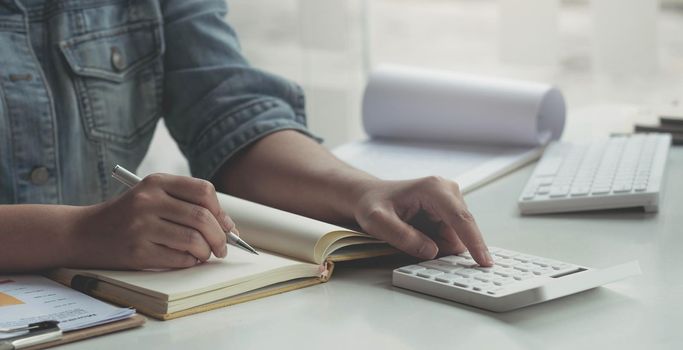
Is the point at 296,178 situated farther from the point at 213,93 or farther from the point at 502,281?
the point at 502,281

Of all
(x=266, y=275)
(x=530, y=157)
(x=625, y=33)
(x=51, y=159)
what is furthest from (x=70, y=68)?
(x=625, y=33)

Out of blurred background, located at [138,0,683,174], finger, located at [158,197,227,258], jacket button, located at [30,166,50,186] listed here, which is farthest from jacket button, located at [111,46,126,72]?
blurred background, located at [138,0,683,174]

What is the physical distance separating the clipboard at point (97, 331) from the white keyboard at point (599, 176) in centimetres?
51

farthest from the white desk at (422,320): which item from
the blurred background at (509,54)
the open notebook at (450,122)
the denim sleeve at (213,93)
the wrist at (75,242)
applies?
the blurred background at (509,54)

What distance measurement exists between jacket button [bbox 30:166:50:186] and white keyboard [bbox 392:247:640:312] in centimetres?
52

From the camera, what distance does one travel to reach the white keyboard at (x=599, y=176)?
3.55 ft

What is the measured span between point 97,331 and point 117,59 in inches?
22.3

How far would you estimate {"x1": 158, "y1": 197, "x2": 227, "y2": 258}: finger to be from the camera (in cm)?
82

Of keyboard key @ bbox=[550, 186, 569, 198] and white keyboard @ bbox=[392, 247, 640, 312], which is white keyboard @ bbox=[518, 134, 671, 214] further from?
white keyboard @ bbox=[392, 247, 640, 312]

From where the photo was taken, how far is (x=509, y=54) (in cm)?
199

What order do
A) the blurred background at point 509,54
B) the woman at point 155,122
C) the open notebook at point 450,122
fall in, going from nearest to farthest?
the woman at point 155,122 → the open notebook at point 450,122 → the blurred background at point 509,54

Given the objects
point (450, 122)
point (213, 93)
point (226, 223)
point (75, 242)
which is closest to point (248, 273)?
point (226, 223)

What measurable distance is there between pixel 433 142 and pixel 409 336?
78 cm

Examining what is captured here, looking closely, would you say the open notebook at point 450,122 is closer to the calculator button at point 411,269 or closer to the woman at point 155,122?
the woman at point 155,122
